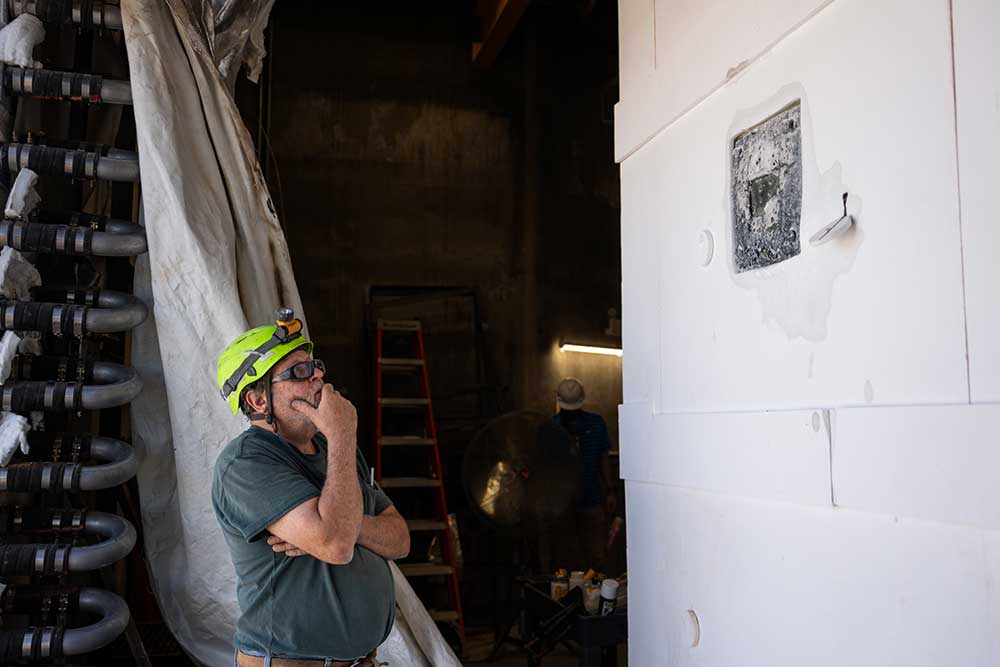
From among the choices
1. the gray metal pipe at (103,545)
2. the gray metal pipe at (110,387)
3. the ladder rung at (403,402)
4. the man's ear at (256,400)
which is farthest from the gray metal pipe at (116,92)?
the ladder rung at (403,402)

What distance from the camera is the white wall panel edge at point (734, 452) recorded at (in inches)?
81.7

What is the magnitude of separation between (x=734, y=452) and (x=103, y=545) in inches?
79.1

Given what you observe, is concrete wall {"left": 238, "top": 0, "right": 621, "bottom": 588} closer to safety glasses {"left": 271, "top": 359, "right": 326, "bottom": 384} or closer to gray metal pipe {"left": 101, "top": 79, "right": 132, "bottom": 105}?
gray metal pipe {"left": 101, "top": 79, "right": 132, "bottom": 105}

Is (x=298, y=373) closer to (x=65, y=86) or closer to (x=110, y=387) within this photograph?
(x=110, y=387)

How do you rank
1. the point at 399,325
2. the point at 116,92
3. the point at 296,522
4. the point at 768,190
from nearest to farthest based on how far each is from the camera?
1. the point at 296,522
2. the point at 768,190
3. the point at 116,92
4. the point at 399,325

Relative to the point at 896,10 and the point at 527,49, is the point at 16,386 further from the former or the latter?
the point at 527,49

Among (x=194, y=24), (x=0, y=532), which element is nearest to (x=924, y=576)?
(x=0, y=532)

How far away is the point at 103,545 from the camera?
2842 mm

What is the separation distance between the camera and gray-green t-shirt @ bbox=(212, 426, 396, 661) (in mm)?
1936

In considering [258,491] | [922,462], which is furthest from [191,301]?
[922,462]

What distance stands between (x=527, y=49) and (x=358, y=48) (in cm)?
143

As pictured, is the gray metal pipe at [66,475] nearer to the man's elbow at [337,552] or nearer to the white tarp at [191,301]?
the white tarp at [191,301]

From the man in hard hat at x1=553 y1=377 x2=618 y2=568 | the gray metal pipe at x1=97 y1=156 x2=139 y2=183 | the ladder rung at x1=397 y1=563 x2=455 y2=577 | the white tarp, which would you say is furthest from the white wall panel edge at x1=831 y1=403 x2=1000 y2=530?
the man in hard hat at x1=553 y1=377 x2=618 y2=568

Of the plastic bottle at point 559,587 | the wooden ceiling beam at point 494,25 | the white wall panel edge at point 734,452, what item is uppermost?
the wooden ceiling beam at point 494,25
